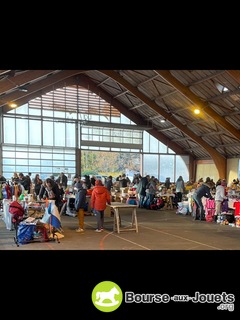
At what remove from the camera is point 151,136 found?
22516 mm


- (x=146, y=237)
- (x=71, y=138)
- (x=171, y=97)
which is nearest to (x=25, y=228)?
(x=146, y=237)

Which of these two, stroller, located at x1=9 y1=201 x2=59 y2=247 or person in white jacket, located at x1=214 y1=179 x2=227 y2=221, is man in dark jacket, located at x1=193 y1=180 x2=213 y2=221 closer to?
person in white jacket, located at x1=214 y1=179 x2=227 y2=221

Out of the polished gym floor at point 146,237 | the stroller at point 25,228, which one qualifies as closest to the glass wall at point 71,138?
the polished gym floor at point 146,237

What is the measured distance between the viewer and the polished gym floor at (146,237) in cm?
620

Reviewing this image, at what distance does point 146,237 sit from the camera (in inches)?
282

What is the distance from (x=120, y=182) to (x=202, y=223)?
6.19 m
